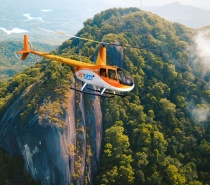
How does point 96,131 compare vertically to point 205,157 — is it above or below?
above

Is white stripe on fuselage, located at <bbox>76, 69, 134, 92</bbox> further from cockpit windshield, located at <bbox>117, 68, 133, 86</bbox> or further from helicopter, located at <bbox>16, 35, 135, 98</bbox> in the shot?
cockpit windshield, located at <bbox>117, 68, 133, 86</bbox>

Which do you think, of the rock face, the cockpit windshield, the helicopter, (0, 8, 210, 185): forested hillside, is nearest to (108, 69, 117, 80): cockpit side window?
the helicopter

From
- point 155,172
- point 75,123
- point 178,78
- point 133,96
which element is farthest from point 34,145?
point 178,78

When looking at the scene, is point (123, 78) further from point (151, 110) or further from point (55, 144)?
point (151, 110)

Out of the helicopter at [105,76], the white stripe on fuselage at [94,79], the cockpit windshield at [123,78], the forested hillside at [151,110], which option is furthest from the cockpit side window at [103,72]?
the forested hillside at [151,110]

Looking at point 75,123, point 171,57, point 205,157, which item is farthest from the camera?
point 171,57

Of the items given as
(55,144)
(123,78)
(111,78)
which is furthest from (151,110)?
(111,78)

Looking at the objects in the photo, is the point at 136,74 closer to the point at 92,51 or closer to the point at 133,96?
the point at 133,96
